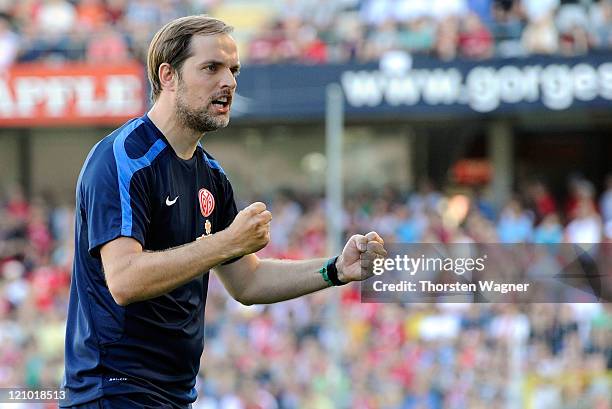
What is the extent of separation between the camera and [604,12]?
14586 mm

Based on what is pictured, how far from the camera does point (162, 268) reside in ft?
11.4

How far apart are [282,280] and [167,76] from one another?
2.80 ft

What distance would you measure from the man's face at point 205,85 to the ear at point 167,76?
3cm

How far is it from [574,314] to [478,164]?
782 centimetres

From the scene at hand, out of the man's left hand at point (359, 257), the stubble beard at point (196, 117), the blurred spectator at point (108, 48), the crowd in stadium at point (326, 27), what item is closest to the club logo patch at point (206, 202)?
the stubble beard at point (196, 117)

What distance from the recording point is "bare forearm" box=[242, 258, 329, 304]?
163 inches

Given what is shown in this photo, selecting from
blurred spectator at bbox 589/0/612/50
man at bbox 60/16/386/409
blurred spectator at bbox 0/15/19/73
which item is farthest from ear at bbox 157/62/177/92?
blurred spectator at bbox 0/15/19/73

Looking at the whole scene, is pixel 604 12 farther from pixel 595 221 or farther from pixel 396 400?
pixel 396 400

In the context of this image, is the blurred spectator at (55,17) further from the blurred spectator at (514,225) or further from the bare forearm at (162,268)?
the bare forearm at (162,268)

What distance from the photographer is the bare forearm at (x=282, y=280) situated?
4.15 metres

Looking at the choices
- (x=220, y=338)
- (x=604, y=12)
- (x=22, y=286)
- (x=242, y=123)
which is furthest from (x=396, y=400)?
(x=242, y=123)

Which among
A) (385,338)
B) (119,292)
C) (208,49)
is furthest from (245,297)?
(385,338)

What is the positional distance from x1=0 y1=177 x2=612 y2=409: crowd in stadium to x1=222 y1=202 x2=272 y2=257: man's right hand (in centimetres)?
594

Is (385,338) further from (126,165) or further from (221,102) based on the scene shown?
(126,165)
